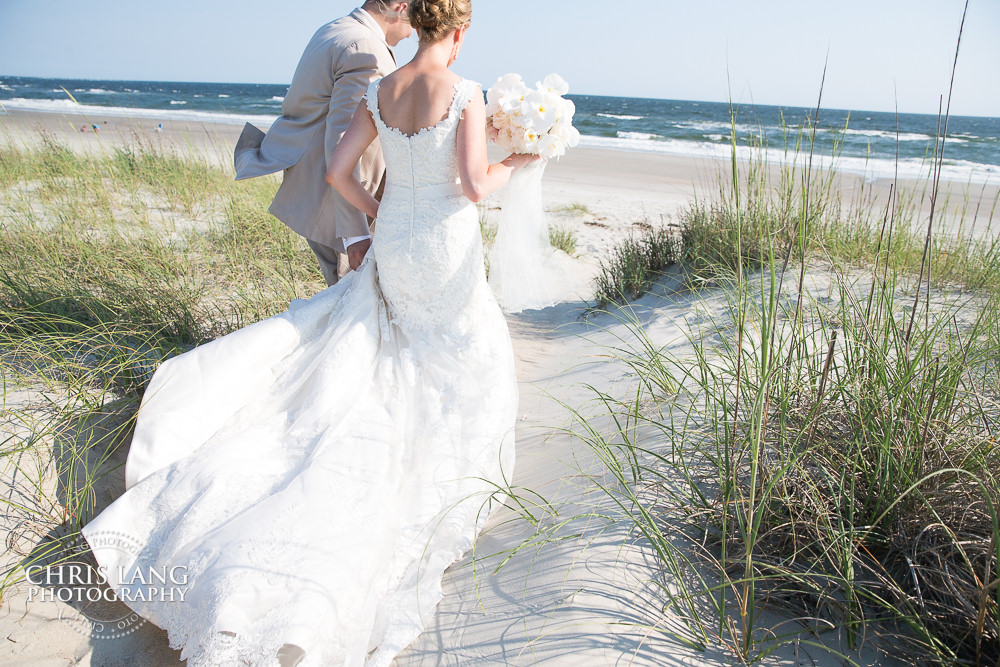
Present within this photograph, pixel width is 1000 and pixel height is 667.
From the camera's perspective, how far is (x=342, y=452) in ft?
8.45

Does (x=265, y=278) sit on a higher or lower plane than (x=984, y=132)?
lower

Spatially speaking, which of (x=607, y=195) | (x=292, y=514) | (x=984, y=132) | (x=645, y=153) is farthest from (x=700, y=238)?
(x=984, y=132)

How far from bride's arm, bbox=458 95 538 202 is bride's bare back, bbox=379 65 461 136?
11 centimetres

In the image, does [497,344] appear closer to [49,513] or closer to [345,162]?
[345,162]

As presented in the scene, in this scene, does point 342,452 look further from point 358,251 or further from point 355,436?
point 358,251

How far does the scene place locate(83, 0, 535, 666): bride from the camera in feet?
6.86

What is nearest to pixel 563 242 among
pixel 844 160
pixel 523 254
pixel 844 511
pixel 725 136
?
pixel 523 254

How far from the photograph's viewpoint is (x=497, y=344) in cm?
319

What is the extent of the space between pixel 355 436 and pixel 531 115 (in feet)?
5.88

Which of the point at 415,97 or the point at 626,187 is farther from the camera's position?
the point at 626,187

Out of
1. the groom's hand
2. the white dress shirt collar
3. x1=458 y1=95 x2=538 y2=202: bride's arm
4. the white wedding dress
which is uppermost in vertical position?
the white dress shirt collar

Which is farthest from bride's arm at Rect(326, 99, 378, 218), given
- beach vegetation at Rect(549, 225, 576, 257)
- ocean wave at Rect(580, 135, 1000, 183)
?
ocean wave at Rect(580, 135, 1000, 183)

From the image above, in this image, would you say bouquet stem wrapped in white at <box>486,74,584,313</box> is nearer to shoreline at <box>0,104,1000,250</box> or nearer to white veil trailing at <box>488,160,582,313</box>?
white veil trailing at <box>488,160,582,313</box>

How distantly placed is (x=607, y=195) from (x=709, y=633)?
33.5 feet
